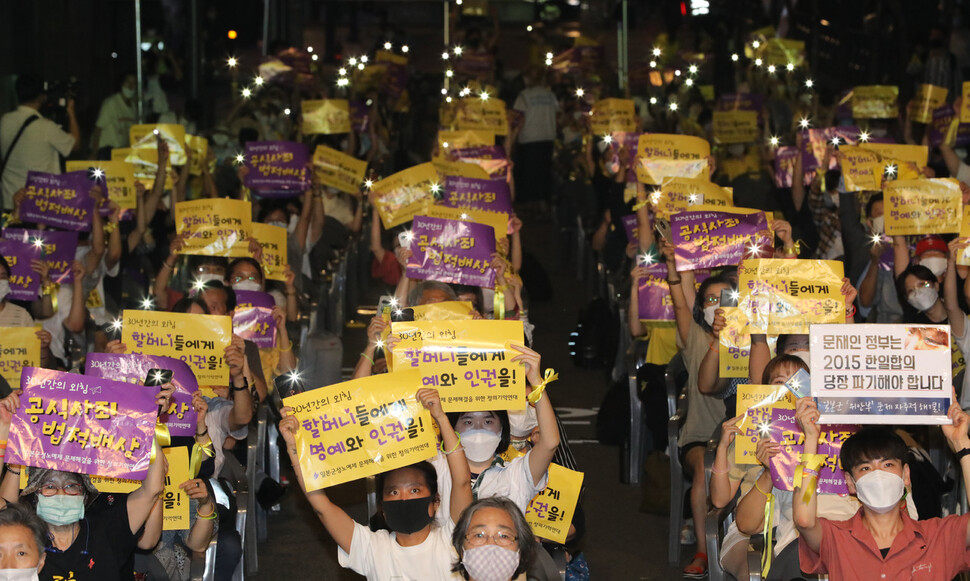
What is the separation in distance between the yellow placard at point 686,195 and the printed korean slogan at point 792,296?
86.4 inches

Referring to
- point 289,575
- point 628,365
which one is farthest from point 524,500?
point 628,365

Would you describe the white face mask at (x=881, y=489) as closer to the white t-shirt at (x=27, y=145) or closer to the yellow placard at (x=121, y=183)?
the yellow placard at (x=121, y=183)

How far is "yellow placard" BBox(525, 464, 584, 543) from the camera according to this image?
6.03 metres

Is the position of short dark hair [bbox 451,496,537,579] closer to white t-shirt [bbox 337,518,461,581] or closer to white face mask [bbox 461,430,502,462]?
white t-shirt [bbox 337,518,461,581]

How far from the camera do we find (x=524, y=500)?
228 inches

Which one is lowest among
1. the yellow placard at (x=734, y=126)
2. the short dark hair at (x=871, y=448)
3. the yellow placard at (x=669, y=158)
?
the yellow placard at (x=734, y=126)

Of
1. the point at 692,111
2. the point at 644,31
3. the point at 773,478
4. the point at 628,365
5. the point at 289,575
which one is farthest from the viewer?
the point at 644,31

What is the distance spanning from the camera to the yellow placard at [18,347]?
724 cm

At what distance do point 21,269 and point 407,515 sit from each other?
405 cm

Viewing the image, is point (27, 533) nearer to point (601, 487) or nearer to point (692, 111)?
point (601, 487)

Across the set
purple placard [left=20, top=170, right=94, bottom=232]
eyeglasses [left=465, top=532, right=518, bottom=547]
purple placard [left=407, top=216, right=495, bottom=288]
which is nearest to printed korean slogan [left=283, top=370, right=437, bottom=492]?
eyeglasses [left=465, top=532, right=518, bottom=547]

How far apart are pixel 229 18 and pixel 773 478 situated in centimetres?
1838

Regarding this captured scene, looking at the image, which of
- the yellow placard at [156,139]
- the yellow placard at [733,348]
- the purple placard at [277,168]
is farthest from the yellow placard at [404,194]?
the yellow placard at [733,348]

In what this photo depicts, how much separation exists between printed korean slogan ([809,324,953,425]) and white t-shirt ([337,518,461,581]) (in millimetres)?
1461
